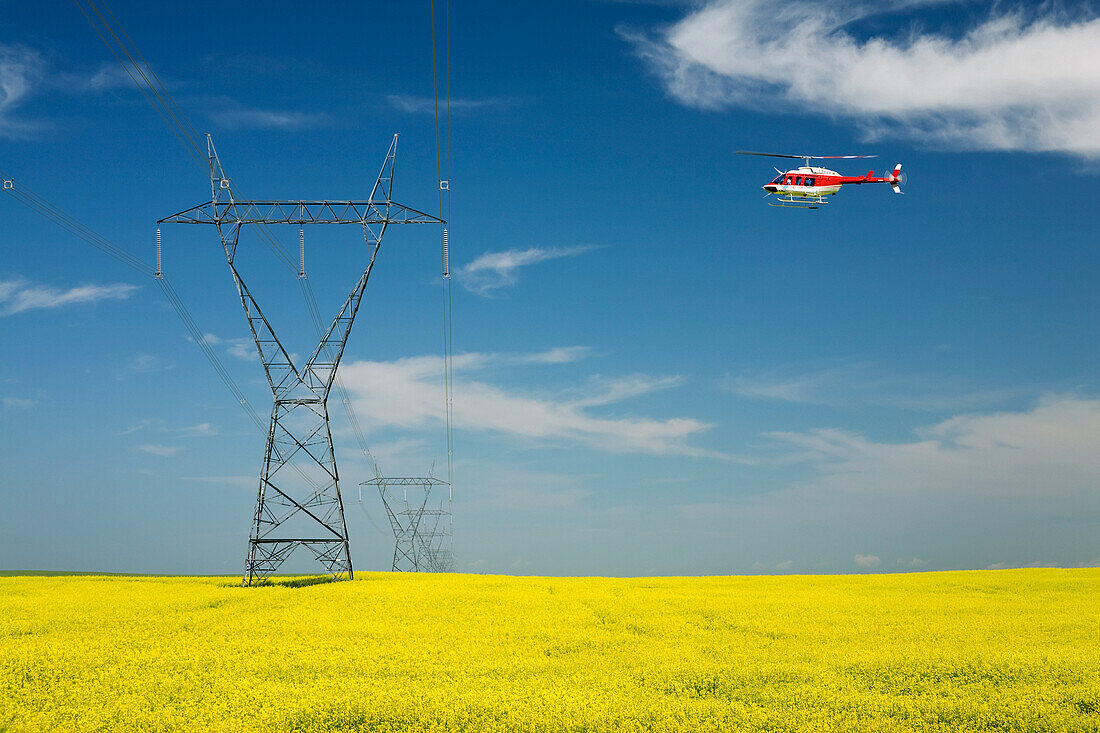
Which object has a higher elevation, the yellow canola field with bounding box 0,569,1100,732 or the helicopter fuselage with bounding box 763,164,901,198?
the helicopter fuselage with bounding box 763,164,901,198

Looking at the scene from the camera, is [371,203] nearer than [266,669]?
No

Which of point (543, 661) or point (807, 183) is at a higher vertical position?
point (807, 183)

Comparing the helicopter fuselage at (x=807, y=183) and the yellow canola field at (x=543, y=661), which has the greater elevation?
the helicopter fuselage at (x=807, y=183)

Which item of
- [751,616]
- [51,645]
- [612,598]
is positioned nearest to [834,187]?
[751,616]

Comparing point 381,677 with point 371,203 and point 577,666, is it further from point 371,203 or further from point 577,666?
point 371,203

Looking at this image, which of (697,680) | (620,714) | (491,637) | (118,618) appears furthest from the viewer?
(118,618)

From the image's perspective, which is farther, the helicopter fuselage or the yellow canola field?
the helicopter fuselage

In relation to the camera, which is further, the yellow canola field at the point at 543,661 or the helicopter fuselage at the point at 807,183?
the helicopter fuselage at the point at 807,183

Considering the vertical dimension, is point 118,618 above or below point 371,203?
below
